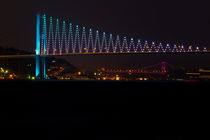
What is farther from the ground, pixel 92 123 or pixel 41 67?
pixel 41 67

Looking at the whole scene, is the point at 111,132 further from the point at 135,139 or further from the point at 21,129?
the point at 21,129

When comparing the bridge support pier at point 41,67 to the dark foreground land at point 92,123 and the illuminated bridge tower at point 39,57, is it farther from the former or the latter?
the dark foreground land at point 92,123

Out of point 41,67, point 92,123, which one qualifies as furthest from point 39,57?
point 92,123

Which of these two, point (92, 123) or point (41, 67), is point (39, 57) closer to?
point (41, 67)

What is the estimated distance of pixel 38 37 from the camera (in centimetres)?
2955

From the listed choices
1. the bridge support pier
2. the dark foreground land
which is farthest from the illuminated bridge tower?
the dark foreground land

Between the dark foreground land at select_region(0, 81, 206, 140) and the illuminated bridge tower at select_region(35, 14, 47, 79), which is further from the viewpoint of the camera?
the illuminated bridge tower at select_region(35, 14, 47, 79)

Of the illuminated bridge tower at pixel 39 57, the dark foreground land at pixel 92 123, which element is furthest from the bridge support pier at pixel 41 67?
the dark foreground land at pixel 92 123

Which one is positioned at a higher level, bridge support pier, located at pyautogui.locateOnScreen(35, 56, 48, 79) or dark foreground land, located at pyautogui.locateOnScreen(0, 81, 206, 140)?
bridge support pier, located at pyautogui.locateOnScreen(35, 56, 48, 79)

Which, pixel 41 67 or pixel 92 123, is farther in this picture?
pixel 41 67

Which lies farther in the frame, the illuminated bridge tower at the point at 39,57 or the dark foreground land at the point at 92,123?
the illuminated bridge tower at the point at 39,57

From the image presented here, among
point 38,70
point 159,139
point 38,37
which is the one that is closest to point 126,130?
point 159,139

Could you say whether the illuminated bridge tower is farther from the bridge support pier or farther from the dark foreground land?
the dark foreground land

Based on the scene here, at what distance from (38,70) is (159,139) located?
80.9 ft
